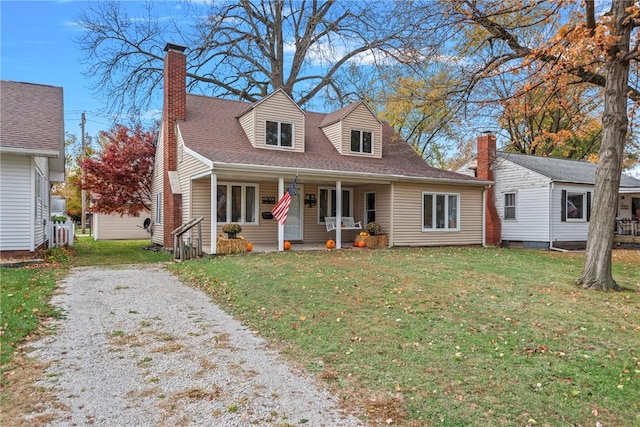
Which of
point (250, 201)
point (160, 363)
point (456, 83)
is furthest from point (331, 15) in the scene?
point (160, 363)

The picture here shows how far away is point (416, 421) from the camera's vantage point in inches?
121

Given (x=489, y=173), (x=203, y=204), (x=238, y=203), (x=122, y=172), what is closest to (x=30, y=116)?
(x=203, y=204)

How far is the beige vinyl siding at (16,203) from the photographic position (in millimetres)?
10211

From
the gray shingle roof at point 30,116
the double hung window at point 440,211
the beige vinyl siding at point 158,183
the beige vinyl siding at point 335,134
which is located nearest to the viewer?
the gray shingle roof at point 30,116

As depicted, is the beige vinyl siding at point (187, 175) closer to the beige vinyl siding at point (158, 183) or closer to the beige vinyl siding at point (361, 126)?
the beige vinyl siding at point (158, 183)

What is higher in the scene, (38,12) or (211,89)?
(211,89)

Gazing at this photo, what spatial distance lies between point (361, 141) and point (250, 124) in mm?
4865

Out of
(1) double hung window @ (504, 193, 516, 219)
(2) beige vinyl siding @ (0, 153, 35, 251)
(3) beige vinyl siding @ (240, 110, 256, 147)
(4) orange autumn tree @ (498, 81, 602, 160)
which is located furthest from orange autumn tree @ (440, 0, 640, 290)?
(2) beige vinyl siding @ (0, 153, 35, 251)

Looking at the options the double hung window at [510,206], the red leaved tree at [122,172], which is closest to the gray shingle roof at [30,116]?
the red leaved tree at [122,172]

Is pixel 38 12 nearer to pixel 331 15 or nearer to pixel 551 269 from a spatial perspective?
pixel 551 269

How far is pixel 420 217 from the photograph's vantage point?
1585 cm

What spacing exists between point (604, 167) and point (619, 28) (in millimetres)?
2610

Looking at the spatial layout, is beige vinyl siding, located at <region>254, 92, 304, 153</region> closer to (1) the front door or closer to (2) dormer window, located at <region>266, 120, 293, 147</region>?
(2) dormer window, located at <region>266, 120, 293, 147</region>

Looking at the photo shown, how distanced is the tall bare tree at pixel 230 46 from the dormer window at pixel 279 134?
297 inches
